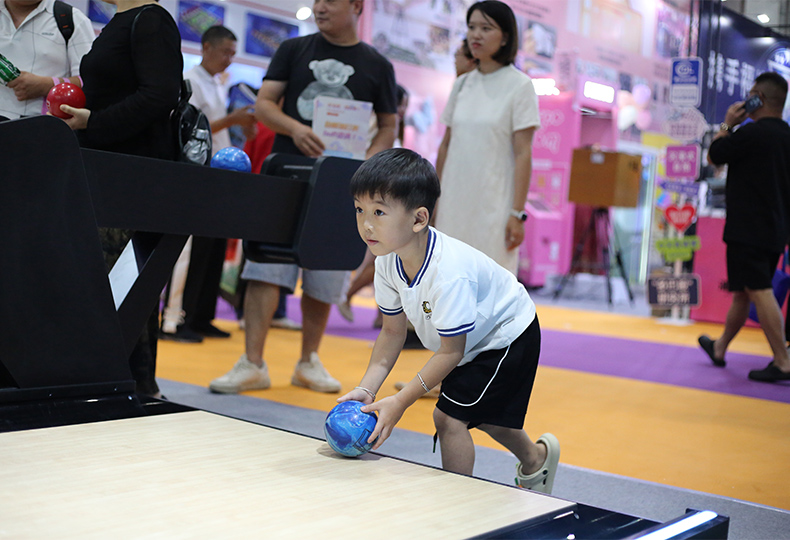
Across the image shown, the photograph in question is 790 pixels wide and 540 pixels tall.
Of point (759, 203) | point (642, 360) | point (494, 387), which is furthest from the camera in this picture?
point (642, 360)

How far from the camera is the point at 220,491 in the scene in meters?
1.23

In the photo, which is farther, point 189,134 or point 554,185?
point 554,185

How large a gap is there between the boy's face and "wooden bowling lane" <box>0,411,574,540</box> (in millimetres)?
397

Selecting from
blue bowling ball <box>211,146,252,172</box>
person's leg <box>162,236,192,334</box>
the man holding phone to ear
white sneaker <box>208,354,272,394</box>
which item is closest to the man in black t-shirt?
white sneaker <box>208,354,272,394</box>

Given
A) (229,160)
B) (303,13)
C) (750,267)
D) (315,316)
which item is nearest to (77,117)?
(229,160)

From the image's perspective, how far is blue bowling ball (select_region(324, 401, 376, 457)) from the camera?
1432mm

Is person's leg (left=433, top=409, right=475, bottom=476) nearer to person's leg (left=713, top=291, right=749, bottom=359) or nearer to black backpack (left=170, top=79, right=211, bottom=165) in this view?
black backpack (left=170, top=79, right=211, bottom=165)

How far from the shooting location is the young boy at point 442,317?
1476 millimetres

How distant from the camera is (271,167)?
7.81ft

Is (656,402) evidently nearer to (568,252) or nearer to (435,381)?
(435,381)

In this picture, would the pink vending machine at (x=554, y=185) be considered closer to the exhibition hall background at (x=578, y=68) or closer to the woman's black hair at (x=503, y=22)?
the exhibition hall background at (x=578, y=68)

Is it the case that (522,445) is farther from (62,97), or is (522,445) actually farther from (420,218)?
(62,97)

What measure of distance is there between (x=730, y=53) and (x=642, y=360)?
3.55 meters

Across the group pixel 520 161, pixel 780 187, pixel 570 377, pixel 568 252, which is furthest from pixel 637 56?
pixel 520 161
